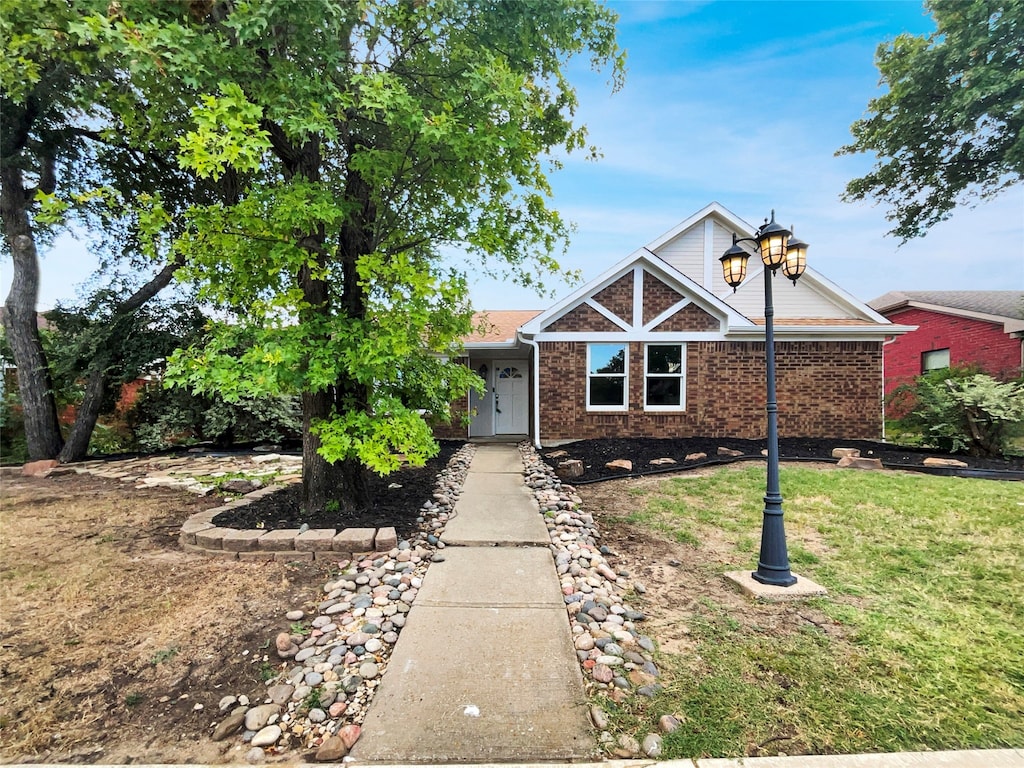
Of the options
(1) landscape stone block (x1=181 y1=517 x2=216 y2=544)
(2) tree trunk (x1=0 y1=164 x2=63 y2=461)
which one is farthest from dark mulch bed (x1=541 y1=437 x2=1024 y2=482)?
(2) tree trunk (x1=0 y1=164 x2=63 y2=461)

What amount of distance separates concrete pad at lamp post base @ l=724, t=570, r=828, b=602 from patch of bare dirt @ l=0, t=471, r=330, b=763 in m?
3.29

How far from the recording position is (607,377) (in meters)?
10.4

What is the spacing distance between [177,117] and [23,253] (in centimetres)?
832

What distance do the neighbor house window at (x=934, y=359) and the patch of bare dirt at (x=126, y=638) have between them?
2032cm

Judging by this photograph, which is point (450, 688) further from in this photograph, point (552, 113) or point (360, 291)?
point (552, 113)

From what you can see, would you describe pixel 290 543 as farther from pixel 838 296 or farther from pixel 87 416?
pixel 838 296

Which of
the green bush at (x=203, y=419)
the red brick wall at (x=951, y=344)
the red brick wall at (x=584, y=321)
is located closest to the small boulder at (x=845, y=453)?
the red brick wall at (x=584, y=321)

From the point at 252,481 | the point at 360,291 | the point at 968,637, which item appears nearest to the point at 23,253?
the point at 252,481

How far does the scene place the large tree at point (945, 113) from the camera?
11031 millimetres

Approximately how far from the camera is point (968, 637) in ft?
9.14

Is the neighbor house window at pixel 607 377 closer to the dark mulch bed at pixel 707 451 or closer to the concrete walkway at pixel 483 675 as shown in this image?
the dark mulch bed at pixel 707 451

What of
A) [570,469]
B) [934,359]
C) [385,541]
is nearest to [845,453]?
[570,469]

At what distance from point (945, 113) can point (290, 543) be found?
1776 cm

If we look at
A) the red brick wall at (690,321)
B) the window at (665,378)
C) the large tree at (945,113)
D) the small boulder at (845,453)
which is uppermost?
the large tree at (945,113)
